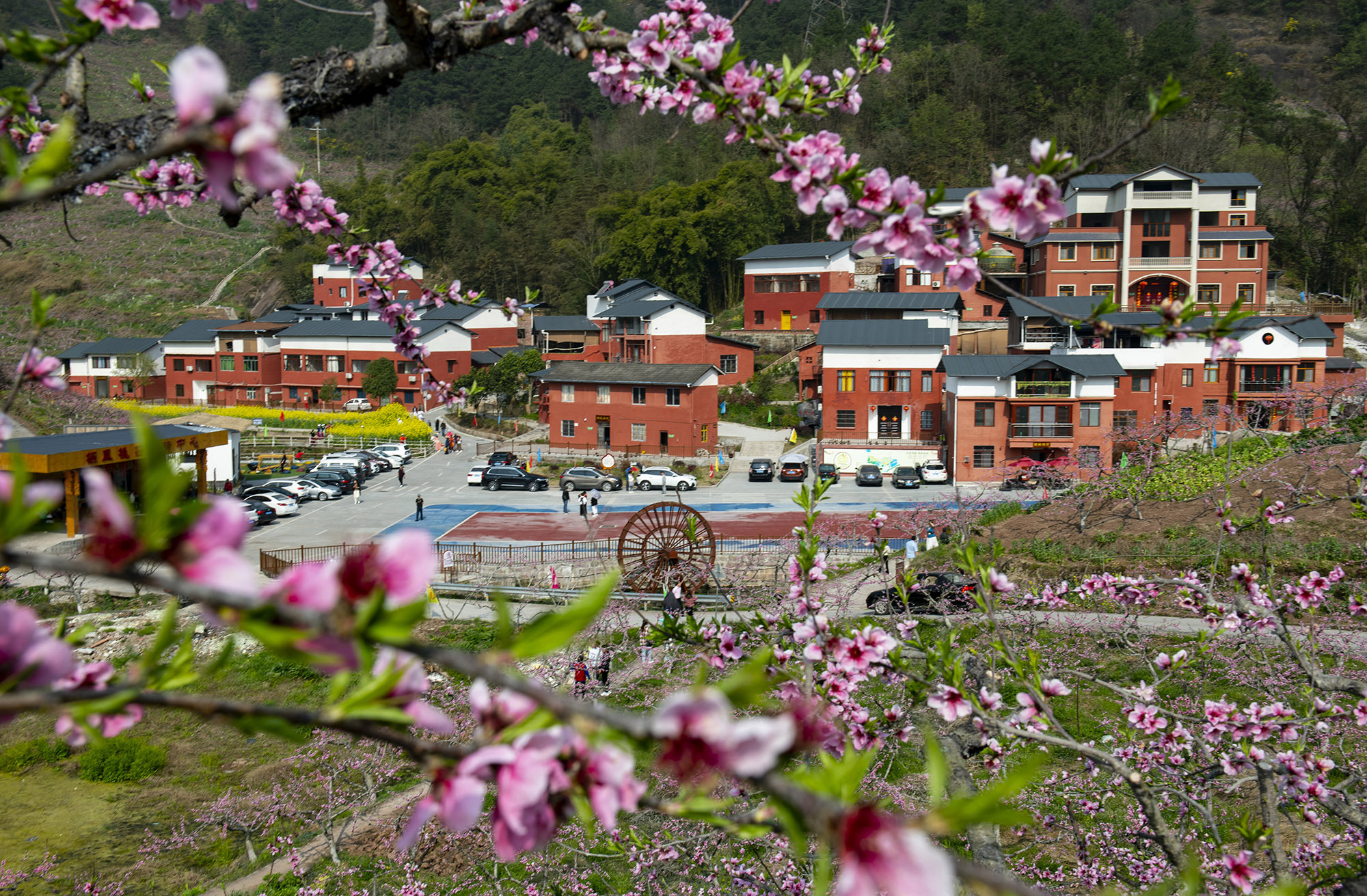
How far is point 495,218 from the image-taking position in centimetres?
7556

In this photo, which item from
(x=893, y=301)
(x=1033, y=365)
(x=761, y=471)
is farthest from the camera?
(x=893, y=301)

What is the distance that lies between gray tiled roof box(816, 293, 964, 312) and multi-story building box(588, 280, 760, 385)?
18.7ft

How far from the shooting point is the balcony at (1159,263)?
4697 centimetres

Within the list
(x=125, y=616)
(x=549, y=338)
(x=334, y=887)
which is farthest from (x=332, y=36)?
(x=334, y=887)

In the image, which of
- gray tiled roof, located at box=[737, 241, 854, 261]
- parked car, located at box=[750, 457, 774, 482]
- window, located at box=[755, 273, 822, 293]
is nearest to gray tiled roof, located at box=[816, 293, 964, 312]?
window, located at box=[755, 273, 822, 293]

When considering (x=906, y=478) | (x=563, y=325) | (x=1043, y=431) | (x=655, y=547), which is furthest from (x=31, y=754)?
(x=563, y=325)

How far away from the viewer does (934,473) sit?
3594cm

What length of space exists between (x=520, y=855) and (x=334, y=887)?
6.57 ft

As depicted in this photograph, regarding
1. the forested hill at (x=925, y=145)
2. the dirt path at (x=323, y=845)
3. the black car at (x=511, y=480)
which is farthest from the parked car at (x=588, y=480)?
the forested hill at (x=925, y=145)

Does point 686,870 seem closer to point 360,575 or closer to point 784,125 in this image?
point 784,125

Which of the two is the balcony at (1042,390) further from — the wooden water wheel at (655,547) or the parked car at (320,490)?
the parked car at (320,490)

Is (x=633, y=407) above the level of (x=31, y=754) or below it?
above

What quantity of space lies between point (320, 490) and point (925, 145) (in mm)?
52890

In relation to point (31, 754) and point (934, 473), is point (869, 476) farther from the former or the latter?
point (31, 754)
